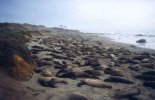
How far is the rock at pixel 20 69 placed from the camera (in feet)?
30.3

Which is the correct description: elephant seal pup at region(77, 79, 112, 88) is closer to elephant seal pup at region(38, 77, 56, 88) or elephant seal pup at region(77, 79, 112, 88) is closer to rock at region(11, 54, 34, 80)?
elephant seal pup at region(38, 77, 56, 88)

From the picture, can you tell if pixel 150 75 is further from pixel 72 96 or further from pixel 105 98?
pixel 72 96

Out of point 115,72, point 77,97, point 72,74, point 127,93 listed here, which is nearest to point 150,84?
point 127,93

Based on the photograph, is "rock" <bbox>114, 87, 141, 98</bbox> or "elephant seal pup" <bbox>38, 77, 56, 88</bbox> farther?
A: "elephant seal pup" <bbox>38, 77, 56, 88</bbox>

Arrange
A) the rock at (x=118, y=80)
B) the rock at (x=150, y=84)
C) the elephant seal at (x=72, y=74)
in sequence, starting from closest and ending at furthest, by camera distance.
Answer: the rock at (x=150, y=84)
the rock at (x=118, y=80)
the elephant seal at (x=72, y=74)

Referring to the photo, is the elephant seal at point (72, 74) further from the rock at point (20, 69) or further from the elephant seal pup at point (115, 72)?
the elephant seal pup at point (115, 72)

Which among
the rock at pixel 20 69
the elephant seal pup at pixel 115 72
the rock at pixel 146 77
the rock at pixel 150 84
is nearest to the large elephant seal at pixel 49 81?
the rock at pixel 20 69

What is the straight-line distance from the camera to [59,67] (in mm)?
12000

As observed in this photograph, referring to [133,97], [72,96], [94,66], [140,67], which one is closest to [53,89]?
[72,96]

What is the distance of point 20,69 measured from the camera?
31.2ft

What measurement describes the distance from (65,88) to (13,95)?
7.10 feet

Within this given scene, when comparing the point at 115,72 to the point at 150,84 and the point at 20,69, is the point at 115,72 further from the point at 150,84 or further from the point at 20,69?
the point at 20,69

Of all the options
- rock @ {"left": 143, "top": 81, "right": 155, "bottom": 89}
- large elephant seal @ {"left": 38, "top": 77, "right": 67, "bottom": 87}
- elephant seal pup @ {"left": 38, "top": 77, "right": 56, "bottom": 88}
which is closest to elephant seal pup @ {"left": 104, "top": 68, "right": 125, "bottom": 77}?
rock @ {"left": 143, "top": 81, "right": 155, "bottom": 89}

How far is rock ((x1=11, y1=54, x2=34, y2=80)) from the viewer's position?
924 cm
